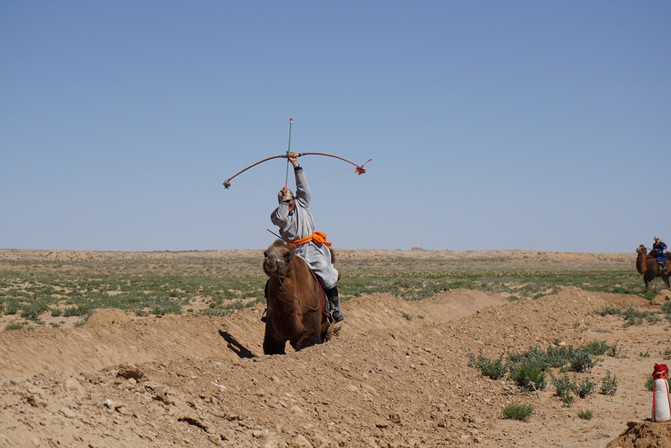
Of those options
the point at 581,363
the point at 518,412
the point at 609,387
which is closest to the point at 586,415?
the point at 518,412

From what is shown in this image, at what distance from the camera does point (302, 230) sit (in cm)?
910

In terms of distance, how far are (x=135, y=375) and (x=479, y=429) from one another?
3.76 metres

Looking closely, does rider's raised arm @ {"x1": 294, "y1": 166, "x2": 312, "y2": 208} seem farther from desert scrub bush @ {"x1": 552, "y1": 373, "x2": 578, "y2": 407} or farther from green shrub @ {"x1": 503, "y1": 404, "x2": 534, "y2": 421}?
desert scrub bush @ {"x1": 552, "y1": 373, "x2": 578, "y2": 407}

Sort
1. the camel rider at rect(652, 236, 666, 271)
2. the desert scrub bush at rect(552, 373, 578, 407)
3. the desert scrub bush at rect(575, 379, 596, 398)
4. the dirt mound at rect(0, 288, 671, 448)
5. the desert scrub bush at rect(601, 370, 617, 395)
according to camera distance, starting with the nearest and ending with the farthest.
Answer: the dirt mound at rect(0, 288, 671, 448)
the desert scrub bush at rect(552, 373, 578, 407)
the desert scrub bush at rect(575, 379, 596, 398)
the desert scrub bush at rect(601, 370, 617, 395)
the camel rider at rect(652, 236, 666, 271)

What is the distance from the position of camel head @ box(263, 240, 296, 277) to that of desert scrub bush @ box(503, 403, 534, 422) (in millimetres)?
3201

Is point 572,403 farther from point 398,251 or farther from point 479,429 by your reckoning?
point 398,251

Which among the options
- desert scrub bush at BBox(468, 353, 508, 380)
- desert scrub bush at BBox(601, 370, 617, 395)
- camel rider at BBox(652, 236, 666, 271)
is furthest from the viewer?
camel rider at BBox(652, 236, 666, 271)

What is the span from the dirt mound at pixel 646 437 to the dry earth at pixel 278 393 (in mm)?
12

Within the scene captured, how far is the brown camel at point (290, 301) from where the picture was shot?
7.86 metres

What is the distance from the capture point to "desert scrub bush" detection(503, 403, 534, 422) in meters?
7.32

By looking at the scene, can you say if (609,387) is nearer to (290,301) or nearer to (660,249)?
(290,301)

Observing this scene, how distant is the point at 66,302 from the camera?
23172mm

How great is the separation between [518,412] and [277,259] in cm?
340

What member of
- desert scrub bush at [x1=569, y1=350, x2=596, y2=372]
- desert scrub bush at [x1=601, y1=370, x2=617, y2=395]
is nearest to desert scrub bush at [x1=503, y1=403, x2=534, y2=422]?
desert scrub bush at [x1=601, y1=370, x2=617, y2=395]
